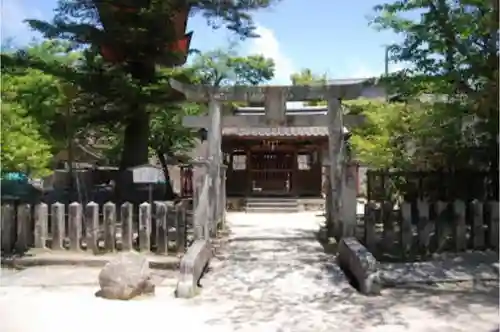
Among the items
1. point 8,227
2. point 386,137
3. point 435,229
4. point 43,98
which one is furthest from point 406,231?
point 43,98

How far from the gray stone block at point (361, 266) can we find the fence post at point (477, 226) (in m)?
1.79

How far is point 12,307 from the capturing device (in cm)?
554

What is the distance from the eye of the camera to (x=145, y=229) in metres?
8.10

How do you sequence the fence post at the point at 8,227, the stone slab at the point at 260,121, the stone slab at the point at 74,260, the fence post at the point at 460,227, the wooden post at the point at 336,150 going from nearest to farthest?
the stone slab at the point at 74,260 → the fence post at the point at 460,227 → the fence post at the point at 8,227 → the wooden post at the point at 336,150 → the stone slab at the point at 260,121

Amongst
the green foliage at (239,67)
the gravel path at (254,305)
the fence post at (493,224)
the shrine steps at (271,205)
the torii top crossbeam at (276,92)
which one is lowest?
the gravel path at (254,305)

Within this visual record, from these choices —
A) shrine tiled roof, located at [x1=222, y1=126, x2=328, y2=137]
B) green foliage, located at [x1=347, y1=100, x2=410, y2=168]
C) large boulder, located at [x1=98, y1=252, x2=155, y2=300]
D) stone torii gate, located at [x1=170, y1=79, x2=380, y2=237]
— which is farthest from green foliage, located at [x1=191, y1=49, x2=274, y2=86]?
large boulder, located at [x1=98, y1=252, x2=155, y2=300]

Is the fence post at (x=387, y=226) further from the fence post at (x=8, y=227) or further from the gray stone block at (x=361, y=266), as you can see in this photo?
the fence post at (x=8, y=227)

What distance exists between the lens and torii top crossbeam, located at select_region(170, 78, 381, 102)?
9.20 metres

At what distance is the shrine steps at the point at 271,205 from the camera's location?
62.7 feet

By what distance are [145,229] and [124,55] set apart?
11.3ft

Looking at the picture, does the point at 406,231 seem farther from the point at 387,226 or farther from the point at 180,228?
the point at 180,228

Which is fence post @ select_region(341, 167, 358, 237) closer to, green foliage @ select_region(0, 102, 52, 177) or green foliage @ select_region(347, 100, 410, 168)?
green foliage @ select_region(347, 100, 410, 168)

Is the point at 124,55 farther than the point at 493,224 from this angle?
Yes

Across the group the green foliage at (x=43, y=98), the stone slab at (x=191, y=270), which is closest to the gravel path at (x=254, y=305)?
the stone slab at (x=191, y=270)
